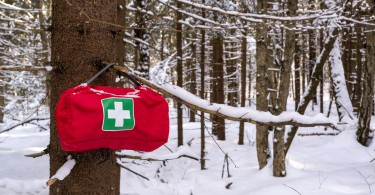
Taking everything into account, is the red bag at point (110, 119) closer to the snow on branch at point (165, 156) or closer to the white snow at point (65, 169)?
the white snow at point (65, 169)

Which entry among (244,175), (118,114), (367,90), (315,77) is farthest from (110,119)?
(367,90)

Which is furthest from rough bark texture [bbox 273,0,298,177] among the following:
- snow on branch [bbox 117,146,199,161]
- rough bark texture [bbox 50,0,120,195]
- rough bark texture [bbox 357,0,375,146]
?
rough bark texture [bbox 50,0,120,195]

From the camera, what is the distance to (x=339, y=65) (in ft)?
40.2

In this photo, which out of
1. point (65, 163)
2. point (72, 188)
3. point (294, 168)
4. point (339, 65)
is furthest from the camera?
point (339, 65)

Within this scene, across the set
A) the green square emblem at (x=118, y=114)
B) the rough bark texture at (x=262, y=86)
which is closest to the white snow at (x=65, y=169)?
the green square emblem at (x=118, y=114)

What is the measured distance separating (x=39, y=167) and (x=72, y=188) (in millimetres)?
6971

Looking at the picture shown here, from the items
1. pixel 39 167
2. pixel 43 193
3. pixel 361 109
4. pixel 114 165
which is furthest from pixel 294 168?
pixel 114 165

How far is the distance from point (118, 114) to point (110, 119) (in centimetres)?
4

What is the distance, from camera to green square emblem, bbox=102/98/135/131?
1.48 metres

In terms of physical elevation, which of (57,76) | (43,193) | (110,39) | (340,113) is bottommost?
(43,193)

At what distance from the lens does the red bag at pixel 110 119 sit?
4.72ft

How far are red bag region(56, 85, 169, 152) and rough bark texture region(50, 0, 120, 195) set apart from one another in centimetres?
25

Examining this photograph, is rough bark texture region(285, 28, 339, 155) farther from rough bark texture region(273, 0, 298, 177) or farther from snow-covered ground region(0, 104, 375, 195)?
rough bark texture region(273, 0, 298, 177)

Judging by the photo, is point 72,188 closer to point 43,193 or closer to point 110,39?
point 110,39
